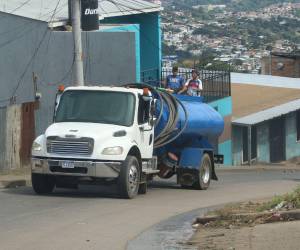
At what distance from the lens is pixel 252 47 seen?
59.1m

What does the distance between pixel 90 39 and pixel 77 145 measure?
11602 mm

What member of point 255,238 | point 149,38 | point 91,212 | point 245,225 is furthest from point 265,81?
point 255,238

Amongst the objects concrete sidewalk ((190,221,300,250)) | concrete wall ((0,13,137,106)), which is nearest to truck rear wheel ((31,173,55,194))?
concrete sidewalk ((190,221,300,250))

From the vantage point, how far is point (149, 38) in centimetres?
3619

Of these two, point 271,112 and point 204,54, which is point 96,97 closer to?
point 271,112

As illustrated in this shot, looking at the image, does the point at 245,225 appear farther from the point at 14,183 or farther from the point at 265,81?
the point at 265,81

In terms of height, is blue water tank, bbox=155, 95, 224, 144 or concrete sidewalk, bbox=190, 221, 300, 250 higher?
blue water tank, bbox=155, 95, 224, 144

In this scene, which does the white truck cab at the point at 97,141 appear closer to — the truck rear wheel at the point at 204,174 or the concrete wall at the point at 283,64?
the truck rear wheel at the point at 204,174

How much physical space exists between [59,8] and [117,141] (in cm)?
1501

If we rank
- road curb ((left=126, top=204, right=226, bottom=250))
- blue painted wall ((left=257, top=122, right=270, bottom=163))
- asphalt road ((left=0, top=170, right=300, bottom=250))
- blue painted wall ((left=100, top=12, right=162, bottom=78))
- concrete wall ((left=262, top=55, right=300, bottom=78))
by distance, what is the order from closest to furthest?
road curb ((left=126, top=204, right=226, bottom=250)), asphalt road ((left=0, top=170, right=300, bottom=250)), blue painted wall ((left=100, top=12, right=162, bottom=78)), blue painted wall ((left=257, top=122, right=270, bottom=163)), concrete wall ((left=262, top=55, right=300, bottom=78))

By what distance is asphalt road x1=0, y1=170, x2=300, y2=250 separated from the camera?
35.4 ft

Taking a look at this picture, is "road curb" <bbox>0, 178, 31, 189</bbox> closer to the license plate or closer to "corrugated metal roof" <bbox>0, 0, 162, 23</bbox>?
the license plate

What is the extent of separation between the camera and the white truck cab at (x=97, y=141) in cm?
1588

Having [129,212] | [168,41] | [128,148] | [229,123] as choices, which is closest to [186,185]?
[128,148]
